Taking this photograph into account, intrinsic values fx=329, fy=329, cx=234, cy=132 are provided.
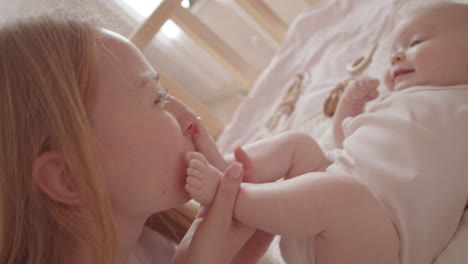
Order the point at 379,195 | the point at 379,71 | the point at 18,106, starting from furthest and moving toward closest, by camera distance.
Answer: the point at 379,71 → the point at 379,195 → the point at 18,106

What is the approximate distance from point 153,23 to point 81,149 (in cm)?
90

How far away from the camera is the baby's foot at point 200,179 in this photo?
467 millimetres

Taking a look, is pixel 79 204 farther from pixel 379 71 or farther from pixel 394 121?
pixel 379 71

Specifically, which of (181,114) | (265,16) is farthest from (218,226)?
(265,16)

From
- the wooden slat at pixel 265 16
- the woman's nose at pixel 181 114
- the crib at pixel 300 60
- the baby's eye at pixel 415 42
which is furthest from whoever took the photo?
the wooden slat at pixel 265 16

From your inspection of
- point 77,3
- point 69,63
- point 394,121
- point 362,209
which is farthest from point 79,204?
point 394,121

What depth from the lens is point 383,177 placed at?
52 cm

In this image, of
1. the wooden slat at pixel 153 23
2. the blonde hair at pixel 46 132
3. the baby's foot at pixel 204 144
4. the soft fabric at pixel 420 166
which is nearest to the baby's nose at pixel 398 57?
the soft fabric at pixel 420 166

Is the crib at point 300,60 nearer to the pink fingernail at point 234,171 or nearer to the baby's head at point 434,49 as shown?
the baby's head at point 434,49

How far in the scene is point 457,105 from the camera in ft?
1.90

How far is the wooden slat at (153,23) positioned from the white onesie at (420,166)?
0.83 meters

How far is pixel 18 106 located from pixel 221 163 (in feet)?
1.07

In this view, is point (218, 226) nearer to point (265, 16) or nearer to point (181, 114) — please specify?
point (181, 114)

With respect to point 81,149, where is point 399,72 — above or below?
Answer: above
